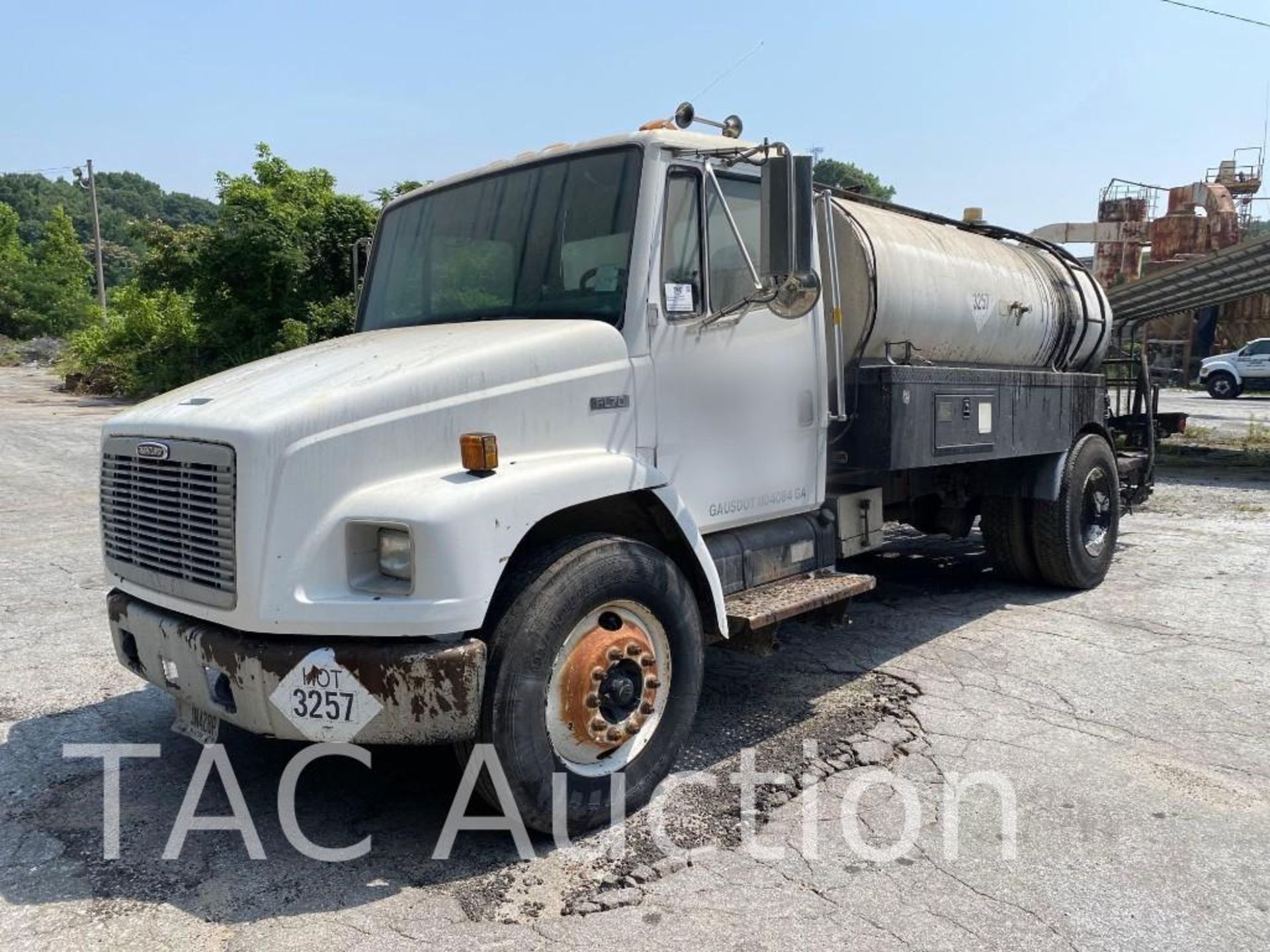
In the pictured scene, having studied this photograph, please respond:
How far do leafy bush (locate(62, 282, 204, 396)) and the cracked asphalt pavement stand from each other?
75.5 feet

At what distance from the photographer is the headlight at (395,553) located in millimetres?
3098

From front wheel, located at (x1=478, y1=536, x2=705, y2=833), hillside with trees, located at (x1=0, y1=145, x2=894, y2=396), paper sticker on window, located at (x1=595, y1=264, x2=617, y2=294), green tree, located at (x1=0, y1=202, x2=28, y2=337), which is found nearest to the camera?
front wheel, located at (x1=478, y1=536, x2=705, y2=833)

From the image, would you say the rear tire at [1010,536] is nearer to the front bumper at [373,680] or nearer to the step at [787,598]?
the step at [787,598]

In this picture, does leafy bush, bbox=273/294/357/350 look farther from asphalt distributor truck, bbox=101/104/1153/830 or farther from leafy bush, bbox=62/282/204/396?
asphalt distributor truck, bbox=101/104/1153/830

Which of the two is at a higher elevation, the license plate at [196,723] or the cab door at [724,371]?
the cab door at [724,371]

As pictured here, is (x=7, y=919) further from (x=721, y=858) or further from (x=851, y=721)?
(x=851, y=721)

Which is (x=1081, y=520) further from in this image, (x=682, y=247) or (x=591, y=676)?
(x=591, y=676)

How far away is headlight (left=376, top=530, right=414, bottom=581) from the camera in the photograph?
310 cm

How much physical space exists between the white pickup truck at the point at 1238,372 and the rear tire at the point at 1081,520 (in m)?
26.4

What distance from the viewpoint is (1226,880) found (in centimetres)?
323

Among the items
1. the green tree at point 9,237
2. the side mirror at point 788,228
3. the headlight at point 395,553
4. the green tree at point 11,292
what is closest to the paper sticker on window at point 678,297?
the side mirror at point 788,228

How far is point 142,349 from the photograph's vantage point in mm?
29359

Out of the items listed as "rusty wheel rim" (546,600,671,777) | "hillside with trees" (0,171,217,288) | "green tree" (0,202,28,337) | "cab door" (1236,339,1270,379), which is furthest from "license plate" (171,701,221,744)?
"hillside with trees" (0,171,217,288)

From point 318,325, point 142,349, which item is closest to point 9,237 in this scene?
point 142,349
